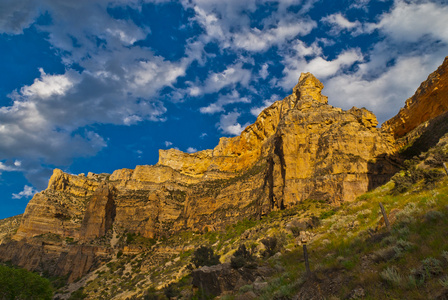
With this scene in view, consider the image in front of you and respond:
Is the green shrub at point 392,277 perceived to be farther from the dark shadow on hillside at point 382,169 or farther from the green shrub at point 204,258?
the dark shadow on hillside at point 382,169

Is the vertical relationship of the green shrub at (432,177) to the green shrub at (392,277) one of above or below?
above

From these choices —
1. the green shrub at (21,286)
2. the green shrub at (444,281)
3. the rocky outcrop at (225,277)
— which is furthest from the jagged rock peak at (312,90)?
the green shrub at (444,281)

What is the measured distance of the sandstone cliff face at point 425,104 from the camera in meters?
49.3

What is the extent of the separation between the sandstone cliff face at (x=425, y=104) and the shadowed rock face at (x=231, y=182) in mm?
7663

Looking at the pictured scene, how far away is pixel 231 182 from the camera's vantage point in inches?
3369

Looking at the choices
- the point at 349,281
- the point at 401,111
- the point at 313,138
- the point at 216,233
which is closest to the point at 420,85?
the point at 401,111

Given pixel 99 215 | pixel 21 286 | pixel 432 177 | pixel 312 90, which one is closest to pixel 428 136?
pixel 312 90

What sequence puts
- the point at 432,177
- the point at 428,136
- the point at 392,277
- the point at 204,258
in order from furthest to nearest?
the point at 428,136
the point at 204,258
the point at 432,177
the point at 392,277

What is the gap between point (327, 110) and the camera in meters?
59.3

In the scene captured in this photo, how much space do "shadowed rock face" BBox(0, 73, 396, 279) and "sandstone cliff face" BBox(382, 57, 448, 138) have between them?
25.1 feet

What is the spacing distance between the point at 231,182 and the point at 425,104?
52.2 m

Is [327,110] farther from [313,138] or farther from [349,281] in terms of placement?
[349,281]

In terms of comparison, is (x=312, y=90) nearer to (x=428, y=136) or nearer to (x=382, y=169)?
(x=428, y=136)

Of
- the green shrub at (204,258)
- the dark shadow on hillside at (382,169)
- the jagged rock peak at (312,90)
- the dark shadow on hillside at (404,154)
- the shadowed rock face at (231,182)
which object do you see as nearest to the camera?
the green shrub at (204,258)
